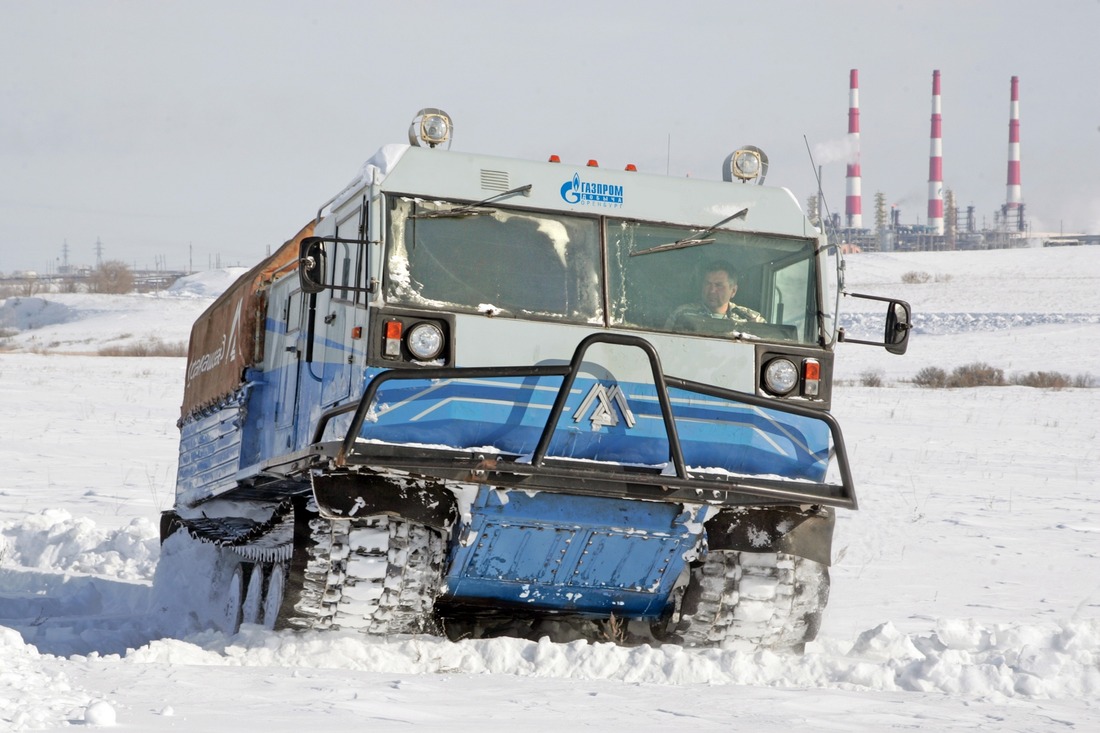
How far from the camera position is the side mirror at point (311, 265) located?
6.61m

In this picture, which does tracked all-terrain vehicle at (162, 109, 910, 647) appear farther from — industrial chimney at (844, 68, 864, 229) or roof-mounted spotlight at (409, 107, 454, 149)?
industrial chimney at (844, 68, 864, 229)

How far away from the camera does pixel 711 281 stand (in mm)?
7285

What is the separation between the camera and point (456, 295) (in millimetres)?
6832

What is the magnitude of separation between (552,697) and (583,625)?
2.85m

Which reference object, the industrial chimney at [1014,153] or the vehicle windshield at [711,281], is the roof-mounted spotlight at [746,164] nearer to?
the vehicle windshield at [711,281]

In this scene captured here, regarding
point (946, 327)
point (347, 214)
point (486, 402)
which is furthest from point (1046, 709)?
point (946, 327)

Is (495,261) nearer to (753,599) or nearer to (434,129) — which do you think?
(434,129)

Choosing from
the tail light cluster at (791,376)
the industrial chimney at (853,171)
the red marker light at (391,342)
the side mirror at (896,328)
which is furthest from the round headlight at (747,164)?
the industrial chimney at (853,171)

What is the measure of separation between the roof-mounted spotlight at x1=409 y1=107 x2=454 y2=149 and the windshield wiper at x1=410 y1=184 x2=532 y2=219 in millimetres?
507

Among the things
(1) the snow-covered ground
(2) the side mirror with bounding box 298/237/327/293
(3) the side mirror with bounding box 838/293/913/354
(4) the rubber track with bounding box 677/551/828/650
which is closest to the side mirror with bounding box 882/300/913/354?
(3) the side mirror with bounding box 838/293/913/354

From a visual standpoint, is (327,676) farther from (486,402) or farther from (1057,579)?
(1057,579)

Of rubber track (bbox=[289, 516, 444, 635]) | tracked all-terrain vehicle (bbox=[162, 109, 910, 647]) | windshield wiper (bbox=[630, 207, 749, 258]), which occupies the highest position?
windshield wiper (bbox=[630, 207, 749, 258])

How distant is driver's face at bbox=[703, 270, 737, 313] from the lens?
725cm

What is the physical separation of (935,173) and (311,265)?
88780 millimetres
